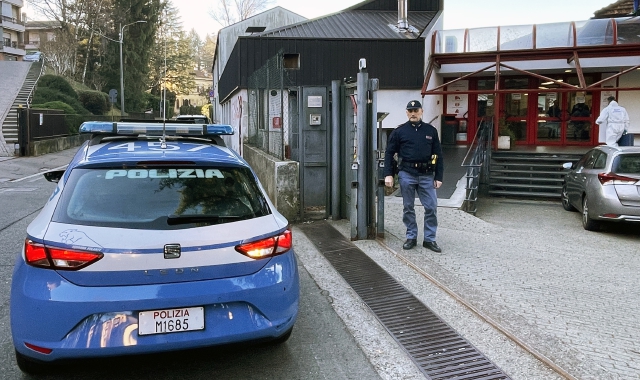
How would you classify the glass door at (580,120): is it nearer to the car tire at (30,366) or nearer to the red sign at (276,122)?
the red sign at (276,122)

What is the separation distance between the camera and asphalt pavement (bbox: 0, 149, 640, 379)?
425 centimetres

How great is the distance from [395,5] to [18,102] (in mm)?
22700

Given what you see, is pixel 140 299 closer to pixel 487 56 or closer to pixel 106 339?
pixel 106 339

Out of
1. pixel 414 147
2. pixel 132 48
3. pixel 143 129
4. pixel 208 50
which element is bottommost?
pixel 414 147

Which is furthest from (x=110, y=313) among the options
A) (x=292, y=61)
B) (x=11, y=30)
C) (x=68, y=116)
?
(x=11, y=30)

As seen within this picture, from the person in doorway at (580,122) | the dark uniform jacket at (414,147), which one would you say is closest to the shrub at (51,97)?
the person in doorway at (580,122)

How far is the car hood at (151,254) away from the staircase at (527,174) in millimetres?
11500

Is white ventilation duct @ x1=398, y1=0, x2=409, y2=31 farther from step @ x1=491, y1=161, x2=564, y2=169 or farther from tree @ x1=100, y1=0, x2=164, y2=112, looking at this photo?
tree @ x1=100, y1=0, x2=164, y2=112

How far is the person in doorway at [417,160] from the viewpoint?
717 centimetres

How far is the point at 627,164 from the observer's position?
948 centimetres

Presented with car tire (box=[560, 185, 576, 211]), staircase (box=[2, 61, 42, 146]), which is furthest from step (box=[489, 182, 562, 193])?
staircase (box=[2, 61, 42, 146])

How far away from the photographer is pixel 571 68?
1925cm

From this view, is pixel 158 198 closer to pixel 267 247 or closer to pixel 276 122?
pixel 267 247

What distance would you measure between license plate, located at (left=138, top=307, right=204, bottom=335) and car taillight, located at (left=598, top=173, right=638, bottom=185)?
808 centimetres
